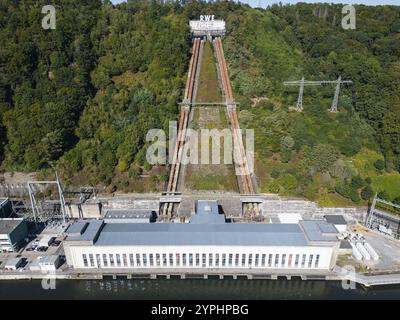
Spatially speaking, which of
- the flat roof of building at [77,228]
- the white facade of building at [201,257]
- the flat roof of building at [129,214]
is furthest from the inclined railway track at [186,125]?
the flat roof of building at [77,228]

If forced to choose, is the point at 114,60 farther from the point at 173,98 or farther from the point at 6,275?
the point at 6,275

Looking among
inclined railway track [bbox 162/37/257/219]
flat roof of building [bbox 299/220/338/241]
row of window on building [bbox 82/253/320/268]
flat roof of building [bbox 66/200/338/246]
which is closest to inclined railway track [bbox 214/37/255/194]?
inclined railway track [bbox 162/37/257/219]

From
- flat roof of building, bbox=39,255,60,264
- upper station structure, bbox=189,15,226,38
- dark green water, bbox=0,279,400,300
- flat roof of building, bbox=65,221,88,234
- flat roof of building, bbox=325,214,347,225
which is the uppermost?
upper station structure, bbox=189,15,226,38

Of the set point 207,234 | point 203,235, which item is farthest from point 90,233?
point 207,234

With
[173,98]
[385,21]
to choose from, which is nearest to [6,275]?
[173,98]

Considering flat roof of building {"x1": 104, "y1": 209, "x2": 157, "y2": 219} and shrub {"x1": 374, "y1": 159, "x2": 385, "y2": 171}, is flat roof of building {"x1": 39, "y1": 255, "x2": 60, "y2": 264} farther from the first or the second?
shrub {"x1": 374, "y1": 159, "x2": 385, "y2": 171}

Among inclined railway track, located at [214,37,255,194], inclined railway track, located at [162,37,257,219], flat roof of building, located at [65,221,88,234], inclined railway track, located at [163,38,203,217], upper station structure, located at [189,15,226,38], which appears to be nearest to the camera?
flat roof of building, located at [65,221,88,234]

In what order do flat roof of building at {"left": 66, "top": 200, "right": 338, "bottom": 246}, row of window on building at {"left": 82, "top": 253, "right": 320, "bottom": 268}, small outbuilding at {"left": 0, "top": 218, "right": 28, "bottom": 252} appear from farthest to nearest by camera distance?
1. small outbuilding at {"left": 0, "top": 218, "right": 28, "bottom": 252}
2. row of window on building at {"left": 82, "top": 253, "right": 320, "bottom": 268}
3. flat roof of building at {"left": 66, "top": 200, "right": 338, "bottom": 246}
